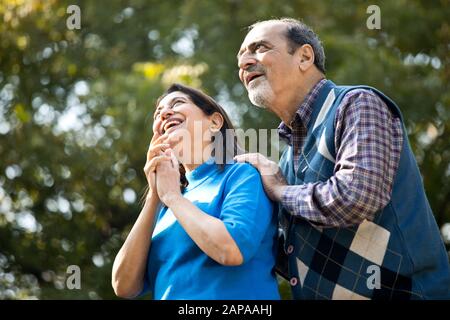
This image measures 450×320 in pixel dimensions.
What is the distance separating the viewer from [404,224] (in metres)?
2.96

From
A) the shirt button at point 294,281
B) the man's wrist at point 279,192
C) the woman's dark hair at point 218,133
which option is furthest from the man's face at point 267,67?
the shirt button at point 294,281

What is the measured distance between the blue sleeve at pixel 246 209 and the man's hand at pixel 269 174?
0.03 metres

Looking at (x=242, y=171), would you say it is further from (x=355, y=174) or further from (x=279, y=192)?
(x=355, y=174)

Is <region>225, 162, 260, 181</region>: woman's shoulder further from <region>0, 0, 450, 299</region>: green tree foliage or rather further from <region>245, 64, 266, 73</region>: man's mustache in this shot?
<region>0, 0, 450, 299</region>: green tree foliage

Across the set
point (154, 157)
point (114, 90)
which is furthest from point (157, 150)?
point (114, 90)

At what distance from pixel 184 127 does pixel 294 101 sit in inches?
17.8

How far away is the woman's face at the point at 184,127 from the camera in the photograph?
124 inches

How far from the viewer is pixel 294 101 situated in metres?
3.30

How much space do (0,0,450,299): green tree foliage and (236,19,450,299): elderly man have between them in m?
4.82

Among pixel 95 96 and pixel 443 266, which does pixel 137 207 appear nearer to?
pixel 95 96

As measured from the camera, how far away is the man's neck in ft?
10.8

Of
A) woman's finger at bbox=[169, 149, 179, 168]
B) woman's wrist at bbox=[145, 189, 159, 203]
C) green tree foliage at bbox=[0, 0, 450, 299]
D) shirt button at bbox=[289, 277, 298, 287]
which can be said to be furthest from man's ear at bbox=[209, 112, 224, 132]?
green tree foliage at bbox=[0, 0, 450, 299]
